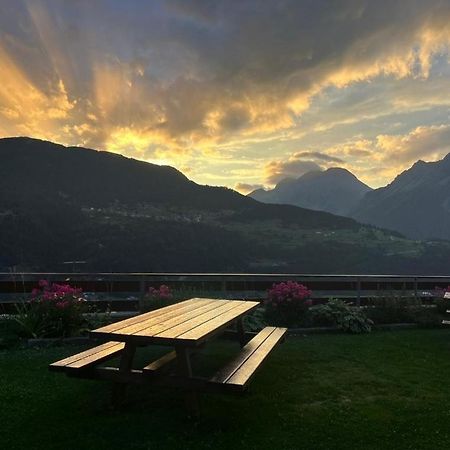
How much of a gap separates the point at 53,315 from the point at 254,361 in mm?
4638

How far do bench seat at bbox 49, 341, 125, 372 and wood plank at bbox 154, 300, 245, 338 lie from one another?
73 cm

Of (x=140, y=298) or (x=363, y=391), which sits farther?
(x=140, y=298)

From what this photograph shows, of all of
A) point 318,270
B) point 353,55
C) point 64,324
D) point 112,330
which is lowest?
point 318,270

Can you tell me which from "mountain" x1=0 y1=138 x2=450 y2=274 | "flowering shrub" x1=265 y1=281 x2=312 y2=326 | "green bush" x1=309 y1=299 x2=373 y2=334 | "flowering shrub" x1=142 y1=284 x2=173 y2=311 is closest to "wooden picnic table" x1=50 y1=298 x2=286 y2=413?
"flowering shrub" x1=142 y1=284 x2=173 y2=311

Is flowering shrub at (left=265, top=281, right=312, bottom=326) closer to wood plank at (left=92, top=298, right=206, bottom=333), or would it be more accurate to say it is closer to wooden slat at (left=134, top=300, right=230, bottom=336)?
wooden slat at (left=134, top=300, right=230, bottom=336)

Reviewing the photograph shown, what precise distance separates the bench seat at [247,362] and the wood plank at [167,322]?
71 cm

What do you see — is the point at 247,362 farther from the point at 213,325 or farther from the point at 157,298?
the point at 157,298

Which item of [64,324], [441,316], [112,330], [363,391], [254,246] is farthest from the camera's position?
[254,246]

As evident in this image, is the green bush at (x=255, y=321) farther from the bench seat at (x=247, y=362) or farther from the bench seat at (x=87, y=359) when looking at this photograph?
the bench seat at (x=87, y=359)

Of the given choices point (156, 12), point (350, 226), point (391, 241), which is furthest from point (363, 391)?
point (350, 226)

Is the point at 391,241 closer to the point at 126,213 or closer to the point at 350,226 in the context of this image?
the point at 350,226

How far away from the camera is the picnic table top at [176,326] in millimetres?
4105

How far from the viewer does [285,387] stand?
5.50 metres

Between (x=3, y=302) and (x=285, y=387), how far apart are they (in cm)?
628
